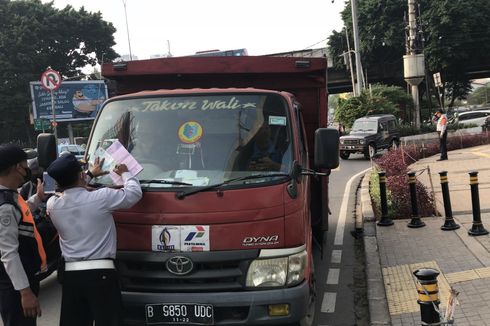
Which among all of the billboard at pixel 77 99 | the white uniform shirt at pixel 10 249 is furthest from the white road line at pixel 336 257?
the billboard at pixel 77 99

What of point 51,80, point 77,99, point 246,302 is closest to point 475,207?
point 246,302

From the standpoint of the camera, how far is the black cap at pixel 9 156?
130 inches

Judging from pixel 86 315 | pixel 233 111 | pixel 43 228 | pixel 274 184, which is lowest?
pixel 86 315

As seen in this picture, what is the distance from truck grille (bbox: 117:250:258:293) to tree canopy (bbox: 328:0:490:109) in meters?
39.8

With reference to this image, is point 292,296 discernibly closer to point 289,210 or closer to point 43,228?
point 289,210

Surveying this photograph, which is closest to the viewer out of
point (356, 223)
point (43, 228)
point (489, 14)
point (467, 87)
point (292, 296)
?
point (292, 296)

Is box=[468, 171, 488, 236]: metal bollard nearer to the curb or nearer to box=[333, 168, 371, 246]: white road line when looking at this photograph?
the curb

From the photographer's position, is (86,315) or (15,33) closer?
(86,315)

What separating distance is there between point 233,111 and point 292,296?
1.64 meters

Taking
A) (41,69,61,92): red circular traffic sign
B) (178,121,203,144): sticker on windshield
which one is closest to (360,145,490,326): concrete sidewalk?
(178,121,203,144): sticker on windshield

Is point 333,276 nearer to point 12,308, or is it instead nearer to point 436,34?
point 12,308

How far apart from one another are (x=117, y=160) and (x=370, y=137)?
63.3ft

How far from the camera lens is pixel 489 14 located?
4216 centimetres

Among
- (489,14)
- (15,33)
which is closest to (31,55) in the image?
(15,33)
